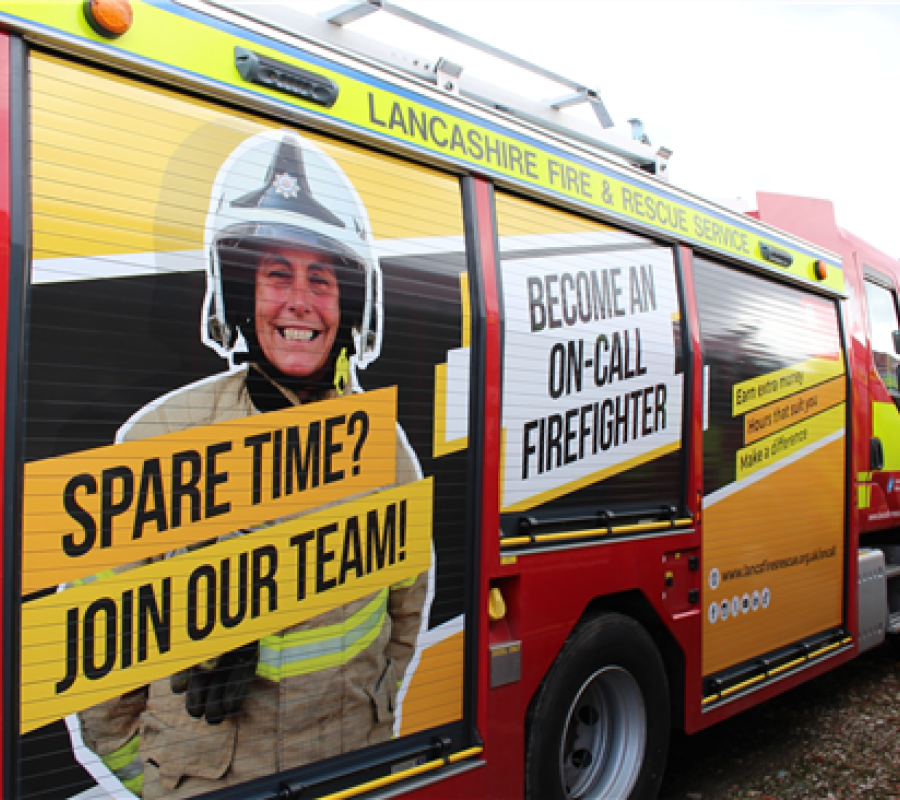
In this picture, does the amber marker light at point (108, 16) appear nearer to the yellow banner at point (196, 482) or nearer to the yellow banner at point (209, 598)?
the yellow banner at point (196, 482)

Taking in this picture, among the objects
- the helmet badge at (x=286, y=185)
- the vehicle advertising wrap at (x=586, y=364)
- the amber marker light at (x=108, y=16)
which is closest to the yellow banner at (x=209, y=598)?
the vehicle advertising wrap at (x=586, y=364)

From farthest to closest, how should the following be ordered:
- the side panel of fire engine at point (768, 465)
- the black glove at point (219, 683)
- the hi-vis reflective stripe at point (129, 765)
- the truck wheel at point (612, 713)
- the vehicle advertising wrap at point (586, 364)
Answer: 1. the side panel of fire engine at point (768, 465)
2. the truck wheel at point (612, 713)
3. the vehicle advertising wrap at point (586, 364)
4. the black glove at point (219, 683)
5. the hi-vis reflective stripe at point (129, 765)

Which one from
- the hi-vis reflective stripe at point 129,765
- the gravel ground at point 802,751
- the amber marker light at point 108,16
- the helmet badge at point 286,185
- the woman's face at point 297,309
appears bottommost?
the gravel ground at point 802,751

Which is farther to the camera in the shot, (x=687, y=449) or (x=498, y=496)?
(x=687, y=449)

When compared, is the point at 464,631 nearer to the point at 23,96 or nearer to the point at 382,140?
the point at 382,140

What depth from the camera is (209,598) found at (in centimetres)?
218

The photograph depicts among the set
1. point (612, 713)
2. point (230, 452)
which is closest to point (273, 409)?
point (230, 452)

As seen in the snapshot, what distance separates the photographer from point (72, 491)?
1.94m

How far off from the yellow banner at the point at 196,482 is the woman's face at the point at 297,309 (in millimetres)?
156

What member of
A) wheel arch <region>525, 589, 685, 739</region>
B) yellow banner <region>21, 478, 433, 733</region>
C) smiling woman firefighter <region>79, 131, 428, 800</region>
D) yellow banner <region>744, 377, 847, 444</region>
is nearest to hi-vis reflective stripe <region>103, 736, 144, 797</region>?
smiling woman firefighter <region>79, 131, 428, 800</region>

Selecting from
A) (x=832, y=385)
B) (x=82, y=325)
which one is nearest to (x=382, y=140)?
(x=82, y=325)

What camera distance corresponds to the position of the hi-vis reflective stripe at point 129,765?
2.02 m

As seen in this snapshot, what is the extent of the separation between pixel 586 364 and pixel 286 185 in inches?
60.8

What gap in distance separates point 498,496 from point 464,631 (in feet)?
1.66
